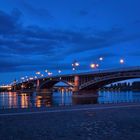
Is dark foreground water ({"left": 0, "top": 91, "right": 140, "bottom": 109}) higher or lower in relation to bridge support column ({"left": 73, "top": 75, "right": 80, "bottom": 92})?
lower

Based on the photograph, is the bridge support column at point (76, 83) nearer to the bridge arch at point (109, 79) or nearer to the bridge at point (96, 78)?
the bridge at point (96, 78)

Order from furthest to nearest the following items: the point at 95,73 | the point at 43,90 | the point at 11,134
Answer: the point at 43,90 → the point at 95,73 → the point at 11,134

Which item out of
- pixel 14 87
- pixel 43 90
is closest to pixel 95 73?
pixel 43 90

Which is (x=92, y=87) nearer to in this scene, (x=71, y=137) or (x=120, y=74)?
(x=120, y=74)

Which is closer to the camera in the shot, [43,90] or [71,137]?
[71,137]

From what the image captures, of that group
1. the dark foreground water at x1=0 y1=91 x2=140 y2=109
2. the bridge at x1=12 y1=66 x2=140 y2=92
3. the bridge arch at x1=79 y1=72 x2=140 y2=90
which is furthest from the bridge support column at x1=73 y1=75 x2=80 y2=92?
the dark foreground water at x1=0 y1=91 x2=140 y2=109

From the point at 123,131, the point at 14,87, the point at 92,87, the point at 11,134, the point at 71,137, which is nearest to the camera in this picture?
the point at 71,137

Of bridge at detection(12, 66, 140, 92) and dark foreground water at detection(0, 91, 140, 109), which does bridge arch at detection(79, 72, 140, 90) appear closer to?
bridge at detection(12, 66, 140, 92)

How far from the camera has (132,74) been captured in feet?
263

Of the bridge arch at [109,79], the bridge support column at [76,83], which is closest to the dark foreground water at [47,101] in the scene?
the bridge support column at [76,83]

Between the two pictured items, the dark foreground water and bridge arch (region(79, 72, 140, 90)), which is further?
bridge arch (region(79, 72, 140, 90))

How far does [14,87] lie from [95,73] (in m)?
116

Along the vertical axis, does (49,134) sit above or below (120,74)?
below

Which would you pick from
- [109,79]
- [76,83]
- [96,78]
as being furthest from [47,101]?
[109,79]
